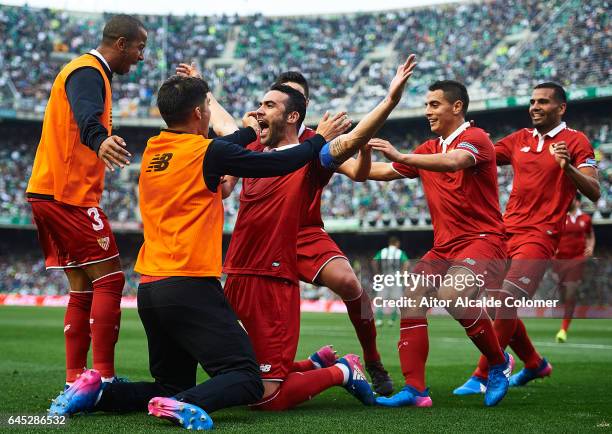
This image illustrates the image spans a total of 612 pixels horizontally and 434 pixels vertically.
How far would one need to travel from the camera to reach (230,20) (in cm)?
4650

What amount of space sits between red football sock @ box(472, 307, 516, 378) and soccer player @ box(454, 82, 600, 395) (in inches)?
0.5

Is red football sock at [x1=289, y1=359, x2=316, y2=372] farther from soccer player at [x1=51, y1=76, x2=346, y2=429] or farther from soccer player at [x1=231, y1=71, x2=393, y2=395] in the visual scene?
soccer player at [x1=51, y1=76, x2=346, y2=429]

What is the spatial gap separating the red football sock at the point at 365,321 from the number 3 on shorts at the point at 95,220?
2.05 m

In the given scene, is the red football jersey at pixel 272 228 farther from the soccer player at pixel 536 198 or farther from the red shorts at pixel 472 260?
the soccer player at pixel 536 198

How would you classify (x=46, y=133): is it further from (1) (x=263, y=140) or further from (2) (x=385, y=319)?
(2) (x=385, y=319)

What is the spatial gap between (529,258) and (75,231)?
153 inches

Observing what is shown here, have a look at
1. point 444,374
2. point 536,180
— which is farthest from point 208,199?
point 444,374

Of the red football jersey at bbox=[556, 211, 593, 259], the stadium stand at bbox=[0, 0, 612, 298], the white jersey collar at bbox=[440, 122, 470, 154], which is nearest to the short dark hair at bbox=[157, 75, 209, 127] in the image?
the white jersey collar at bbox=[440, 122, 470, 154]

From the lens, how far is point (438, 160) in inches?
242

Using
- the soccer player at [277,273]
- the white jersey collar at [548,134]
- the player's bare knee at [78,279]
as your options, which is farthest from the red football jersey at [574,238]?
the player's bare knee at [78,279]

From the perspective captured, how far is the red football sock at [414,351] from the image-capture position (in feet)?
20.4

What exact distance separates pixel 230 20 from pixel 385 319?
26.7 metres

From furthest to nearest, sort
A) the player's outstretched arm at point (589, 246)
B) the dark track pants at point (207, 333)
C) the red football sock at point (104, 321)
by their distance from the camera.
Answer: the player's outstretched arm at point (589, 246)
the red football sock at point (104, 321)
the dark track pants at point (207, 333)

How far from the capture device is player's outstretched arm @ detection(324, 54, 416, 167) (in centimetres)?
524
